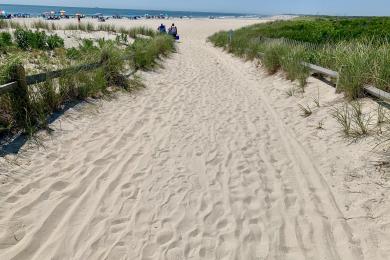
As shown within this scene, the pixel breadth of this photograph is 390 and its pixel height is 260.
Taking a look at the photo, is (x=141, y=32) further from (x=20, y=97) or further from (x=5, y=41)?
(x=20, y=97)

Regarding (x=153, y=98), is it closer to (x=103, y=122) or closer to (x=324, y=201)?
(x=103, y=122)

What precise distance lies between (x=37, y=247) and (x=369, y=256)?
2.84 metres

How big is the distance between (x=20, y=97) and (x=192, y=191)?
9.94 feet

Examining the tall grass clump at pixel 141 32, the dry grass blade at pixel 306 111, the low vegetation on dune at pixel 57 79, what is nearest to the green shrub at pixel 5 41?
the low vegetation on dune at pixel 57 79

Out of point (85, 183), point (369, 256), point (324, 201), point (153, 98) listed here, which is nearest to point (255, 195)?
point (324, 201)

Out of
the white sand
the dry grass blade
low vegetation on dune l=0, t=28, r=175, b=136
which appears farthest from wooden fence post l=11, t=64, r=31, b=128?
the dry grass blade

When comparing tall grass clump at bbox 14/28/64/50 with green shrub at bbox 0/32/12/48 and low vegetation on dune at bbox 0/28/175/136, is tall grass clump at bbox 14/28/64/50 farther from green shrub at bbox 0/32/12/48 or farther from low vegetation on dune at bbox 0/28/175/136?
green shrub at bbox 0/32/12/48

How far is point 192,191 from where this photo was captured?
407 cm

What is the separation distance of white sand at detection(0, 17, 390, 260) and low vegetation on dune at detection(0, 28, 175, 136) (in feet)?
1.22

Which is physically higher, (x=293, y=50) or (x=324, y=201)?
(x=293, y=50)

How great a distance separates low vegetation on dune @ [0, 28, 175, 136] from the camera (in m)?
5.18

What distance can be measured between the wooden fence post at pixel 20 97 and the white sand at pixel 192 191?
17.0 inches

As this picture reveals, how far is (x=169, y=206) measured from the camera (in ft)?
12.3

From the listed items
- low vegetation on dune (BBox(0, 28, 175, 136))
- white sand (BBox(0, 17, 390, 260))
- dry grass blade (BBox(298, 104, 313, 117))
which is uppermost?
low vegetation on dune (BBox(0, 28, 175, 136))
